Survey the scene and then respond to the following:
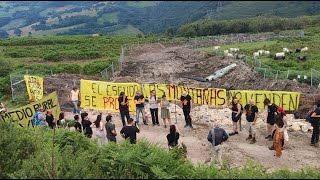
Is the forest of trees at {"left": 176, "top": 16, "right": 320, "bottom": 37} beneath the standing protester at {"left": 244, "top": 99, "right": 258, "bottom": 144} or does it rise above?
beneath

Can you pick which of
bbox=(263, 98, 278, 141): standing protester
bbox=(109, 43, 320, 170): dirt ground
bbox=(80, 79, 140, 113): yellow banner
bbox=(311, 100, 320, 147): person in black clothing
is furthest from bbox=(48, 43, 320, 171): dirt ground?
bbox=(80, 79, 140, 113): yellow banner

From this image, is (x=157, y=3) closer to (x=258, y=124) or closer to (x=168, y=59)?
(x=168, y=59)

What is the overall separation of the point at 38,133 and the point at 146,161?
4.59 meters

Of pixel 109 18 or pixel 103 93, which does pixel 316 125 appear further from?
pixel 109 18

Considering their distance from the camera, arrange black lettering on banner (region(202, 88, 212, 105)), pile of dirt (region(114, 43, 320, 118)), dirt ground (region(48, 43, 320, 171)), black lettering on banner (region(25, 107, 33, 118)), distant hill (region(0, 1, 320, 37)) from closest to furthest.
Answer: dirt ground (region(48, 43, 320, 171)), black lettering on banner (region(25, 107, 33, 118)), black lettering on banner (region(202, 88, 212, 105)), pile of dirt (region(114, 43, 320, 118)), distant hill (region(0, 1, 320, 37))

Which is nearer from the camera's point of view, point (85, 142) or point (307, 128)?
point (85, 142)

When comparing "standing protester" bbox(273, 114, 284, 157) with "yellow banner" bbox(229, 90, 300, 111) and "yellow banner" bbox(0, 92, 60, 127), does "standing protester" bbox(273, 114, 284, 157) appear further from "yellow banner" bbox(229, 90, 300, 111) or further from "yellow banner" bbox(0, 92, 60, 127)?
"yellow banner" bbox(0, 92, 60, 127)

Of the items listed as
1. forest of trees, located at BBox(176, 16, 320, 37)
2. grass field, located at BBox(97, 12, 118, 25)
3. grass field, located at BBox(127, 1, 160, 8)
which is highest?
grass field, located at BBox(127, 1, 160, 8)

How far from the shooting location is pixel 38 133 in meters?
12.7

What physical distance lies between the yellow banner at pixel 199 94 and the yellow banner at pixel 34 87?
25.0ft

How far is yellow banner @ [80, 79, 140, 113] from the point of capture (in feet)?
71.3

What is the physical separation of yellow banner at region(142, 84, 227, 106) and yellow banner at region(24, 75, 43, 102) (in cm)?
762

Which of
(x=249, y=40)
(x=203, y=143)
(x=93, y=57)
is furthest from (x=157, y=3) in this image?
(x=203, y=143)

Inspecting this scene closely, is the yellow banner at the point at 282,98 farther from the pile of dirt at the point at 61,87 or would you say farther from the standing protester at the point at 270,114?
the pile of dirt at the point at 61,87
